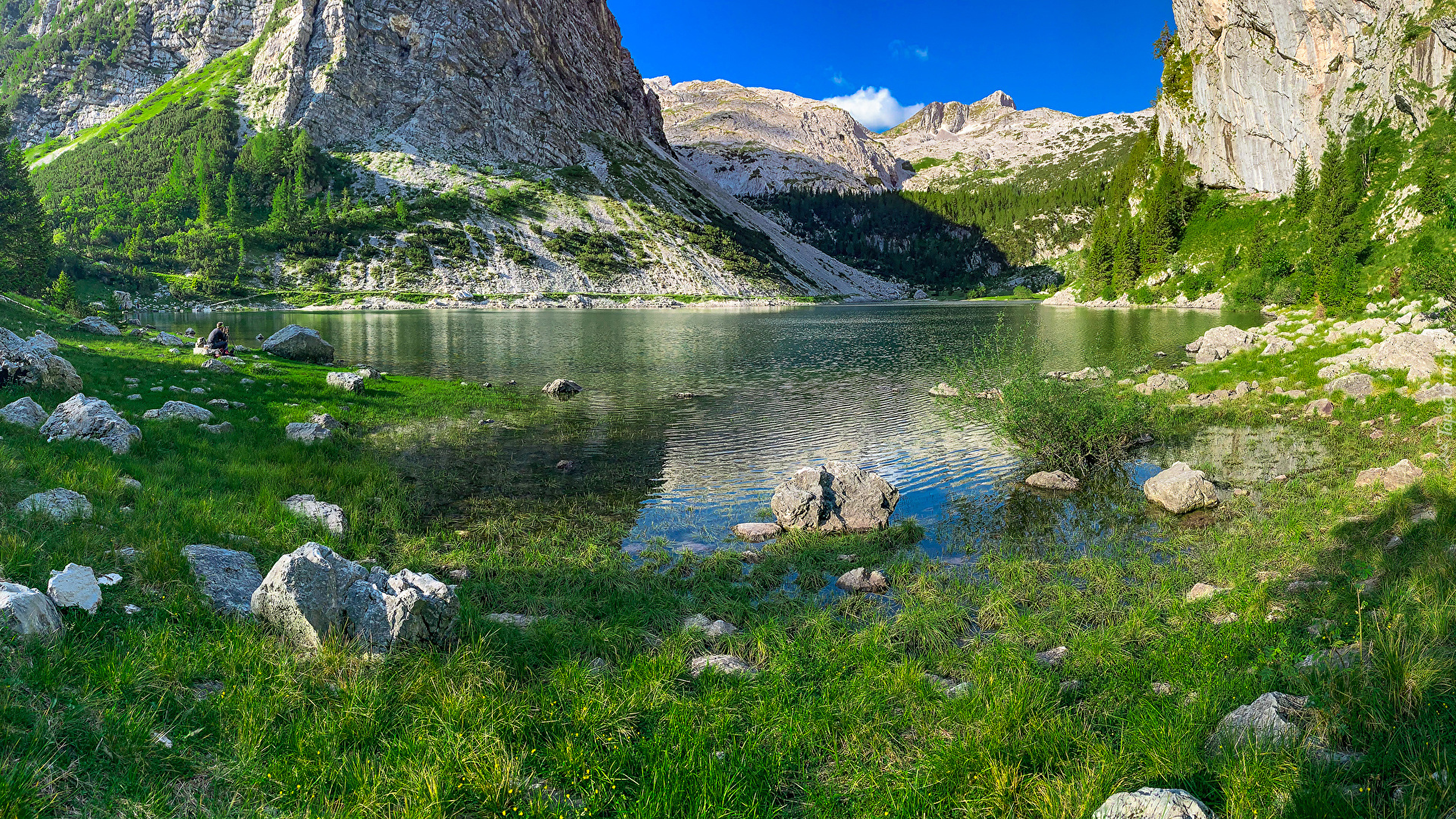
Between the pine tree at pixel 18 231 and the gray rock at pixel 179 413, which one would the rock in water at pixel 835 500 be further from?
the pine tree at pixel 18 231

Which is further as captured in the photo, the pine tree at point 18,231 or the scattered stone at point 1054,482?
the pine tree at point 18,231

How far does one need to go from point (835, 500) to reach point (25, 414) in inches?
711

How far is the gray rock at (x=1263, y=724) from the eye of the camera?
5.50 metres

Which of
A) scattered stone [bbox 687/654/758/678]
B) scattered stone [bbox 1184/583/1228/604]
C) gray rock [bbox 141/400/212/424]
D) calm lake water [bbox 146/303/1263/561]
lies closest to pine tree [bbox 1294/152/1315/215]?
calm lake water [bbox 146/303/1263/561]

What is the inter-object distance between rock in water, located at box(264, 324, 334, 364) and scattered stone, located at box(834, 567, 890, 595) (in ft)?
122

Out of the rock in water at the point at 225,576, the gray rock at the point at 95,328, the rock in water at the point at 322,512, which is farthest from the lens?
the gray rock at the point at 95,328

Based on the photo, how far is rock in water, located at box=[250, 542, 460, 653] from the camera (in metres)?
7.42

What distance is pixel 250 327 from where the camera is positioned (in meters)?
66.6

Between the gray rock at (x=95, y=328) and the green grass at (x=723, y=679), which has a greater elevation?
the gray rock at (x=95, y=328)

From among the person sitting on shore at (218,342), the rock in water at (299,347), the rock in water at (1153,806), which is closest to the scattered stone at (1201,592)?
the rock in water at (1153,806)

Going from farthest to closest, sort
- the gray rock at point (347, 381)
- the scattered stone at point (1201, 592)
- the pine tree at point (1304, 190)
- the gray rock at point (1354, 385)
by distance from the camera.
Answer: the pine tree at point (1304, 190) < the gray rock at point (347, 381) < the gray rock at point (1354, 385) < the scattered stone at point (1201, 592)

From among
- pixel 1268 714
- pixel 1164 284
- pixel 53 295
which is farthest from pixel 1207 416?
pixel 1164 284

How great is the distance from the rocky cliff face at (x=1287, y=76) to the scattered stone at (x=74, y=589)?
443 feet

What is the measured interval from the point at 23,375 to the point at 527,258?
467 ft
